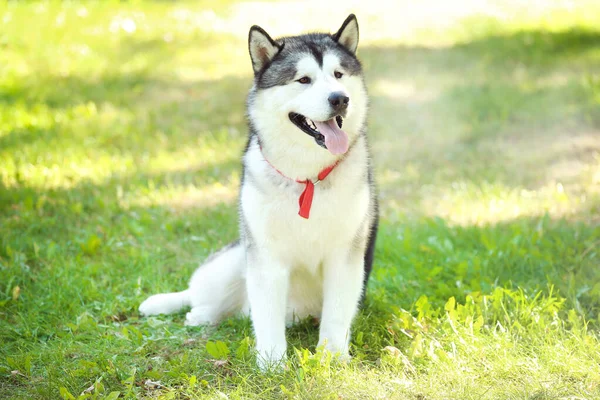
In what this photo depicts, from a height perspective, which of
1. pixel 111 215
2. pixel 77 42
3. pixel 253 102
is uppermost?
pixel 253 102

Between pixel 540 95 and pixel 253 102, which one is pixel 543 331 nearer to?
pixel 253 102

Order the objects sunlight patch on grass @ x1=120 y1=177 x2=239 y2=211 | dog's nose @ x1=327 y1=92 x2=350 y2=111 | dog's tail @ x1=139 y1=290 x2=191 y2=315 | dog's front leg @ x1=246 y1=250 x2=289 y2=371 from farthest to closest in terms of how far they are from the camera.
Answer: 1. sunlight patch on grass @ x1=120 y1=177 x2=239 y2=211
2. dog's tail @ x1=139 y1=290 x2=191 y2=315
3. dog's front leg @ x1=246 y1=250 x2=289 y2=371
4. dog's nose @ x1=327 y1=92 x2=350 y2=111

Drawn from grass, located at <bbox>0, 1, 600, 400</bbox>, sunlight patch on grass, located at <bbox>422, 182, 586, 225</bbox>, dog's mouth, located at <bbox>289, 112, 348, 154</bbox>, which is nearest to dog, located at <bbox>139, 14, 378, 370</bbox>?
dog's mouth, located at <bbox>289, 112, 348, 154</bbox>

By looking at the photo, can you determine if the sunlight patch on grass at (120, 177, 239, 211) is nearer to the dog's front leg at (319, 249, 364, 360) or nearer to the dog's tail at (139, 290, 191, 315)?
the dog's tail at (139, 290, 191, 315)

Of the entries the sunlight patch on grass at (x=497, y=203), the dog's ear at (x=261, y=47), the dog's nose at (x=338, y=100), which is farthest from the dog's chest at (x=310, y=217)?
the sunlight patch on grass at (x=497, y=203)

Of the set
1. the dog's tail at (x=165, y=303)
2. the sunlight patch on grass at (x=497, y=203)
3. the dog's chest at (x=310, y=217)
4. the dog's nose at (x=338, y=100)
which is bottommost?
the dog's tail at (x=165, y=303)

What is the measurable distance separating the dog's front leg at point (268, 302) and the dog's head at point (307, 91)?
0.68 m

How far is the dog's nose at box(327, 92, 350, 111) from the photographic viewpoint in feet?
11.2

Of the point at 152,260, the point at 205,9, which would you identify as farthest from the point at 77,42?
the point at 152,260

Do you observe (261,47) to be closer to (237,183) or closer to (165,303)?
(165,303)

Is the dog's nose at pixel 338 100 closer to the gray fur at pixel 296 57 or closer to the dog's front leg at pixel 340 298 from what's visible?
the gray fur at pixel 296 57

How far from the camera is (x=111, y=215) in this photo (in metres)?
5.99

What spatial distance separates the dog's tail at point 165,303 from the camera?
4434 mm

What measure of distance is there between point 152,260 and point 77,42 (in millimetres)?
6037
